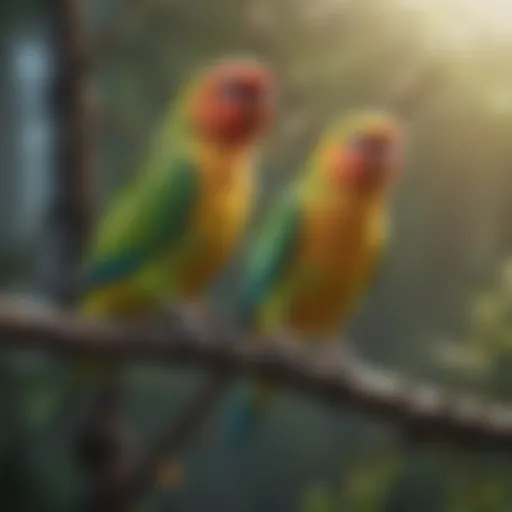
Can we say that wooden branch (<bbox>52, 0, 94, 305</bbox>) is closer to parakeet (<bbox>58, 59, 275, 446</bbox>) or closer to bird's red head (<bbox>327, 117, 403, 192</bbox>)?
parakeet (<bbox>58, 59, 275, 446</bbox>)

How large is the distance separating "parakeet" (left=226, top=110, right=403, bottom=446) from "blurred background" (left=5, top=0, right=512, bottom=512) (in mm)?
21

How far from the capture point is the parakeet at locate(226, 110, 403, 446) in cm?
147

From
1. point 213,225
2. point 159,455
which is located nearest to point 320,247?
point 213,225

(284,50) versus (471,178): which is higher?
(284,50)

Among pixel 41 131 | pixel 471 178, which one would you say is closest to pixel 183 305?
pixel 41 131

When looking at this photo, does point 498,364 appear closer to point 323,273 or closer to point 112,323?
point 323,273

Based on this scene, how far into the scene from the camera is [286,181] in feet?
4.86

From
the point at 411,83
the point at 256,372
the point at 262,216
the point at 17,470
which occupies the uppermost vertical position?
the point at 411,83

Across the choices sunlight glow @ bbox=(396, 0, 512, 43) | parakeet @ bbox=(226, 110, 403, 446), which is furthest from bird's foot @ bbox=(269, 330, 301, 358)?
sunlight glow @ bbox=(396, 0, 512, 43)

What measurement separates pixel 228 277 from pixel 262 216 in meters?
0.08

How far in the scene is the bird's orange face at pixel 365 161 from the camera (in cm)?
147

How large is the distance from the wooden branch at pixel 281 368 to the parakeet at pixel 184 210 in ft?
0.10

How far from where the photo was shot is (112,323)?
4.74 feet

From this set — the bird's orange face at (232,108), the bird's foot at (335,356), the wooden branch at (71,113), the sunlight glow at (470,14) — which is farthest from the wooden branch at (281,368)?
the sunlight glow at (470,14)
